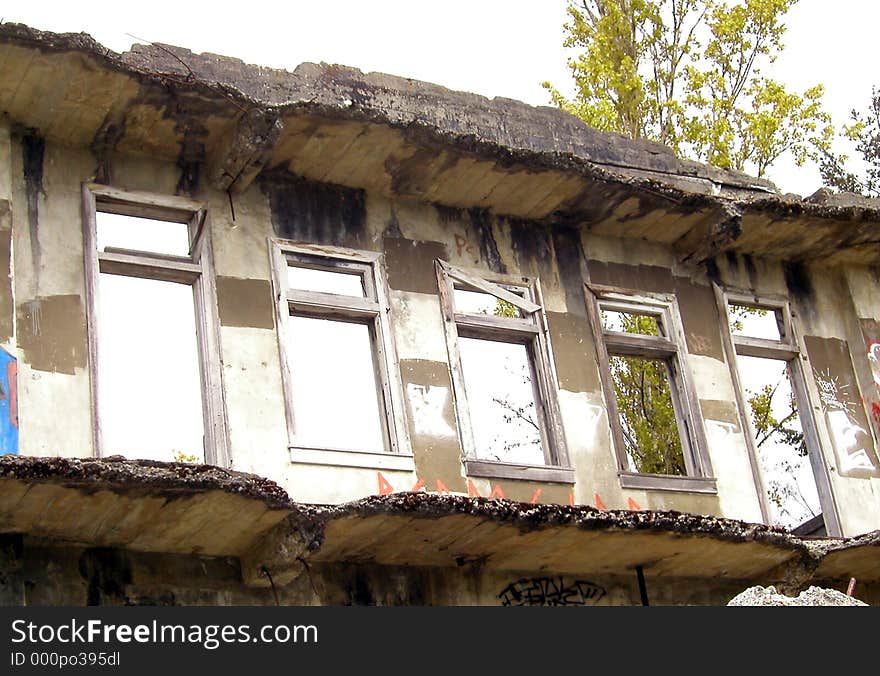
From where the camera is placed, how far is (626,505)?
13.0 metres

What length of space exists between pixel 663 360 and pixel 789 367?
150 cm

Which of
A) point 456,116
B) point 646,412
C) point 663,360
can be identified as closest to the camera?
point 456,116

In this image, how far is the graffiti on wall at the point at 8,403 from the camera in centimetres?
1053

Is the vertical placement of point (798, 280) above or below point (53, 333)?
above

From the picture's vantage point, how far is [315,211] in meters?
13.1

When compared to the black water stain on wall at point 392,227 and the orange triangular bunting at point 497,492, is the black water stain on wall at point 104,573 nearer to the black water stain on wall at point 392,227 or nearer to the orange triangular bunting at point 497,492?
the orange triangular bunting at point 497,492

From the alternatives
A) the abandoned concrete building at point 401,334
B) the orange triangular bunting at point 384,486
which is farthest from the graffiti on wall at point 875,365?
the orange triangular bunting at point 384,486

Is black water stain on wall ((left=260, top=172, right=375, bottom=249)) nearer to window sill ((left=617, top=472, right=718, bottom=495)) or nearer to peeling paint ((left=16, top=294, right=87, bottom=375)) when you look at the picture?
peeling paint ((left=16, top=294, right=87, bottom=375))

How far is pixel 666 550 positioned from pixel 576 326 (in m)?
2.52

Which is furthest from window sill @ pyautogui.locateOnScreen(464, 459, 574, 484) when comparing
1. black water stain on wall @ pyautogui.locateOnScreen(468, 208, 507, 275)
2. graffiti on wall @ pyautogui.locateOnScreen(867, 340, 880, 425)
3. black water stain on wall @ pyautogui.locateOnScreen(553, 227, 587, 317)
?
graffiti on wall @ pyautogui.locateOnScreen(867, 340, 880, 425)

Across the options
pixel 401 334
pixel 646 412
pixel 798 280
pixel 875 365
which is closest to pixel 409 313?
pixel 401 334

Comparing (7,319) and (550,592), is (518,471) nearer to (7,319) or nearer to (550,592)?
(550,592)

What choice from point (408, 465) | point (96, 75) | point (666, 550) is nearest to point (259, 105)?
point (96, 75)

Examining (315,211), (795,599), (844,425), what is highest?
(315,211)
